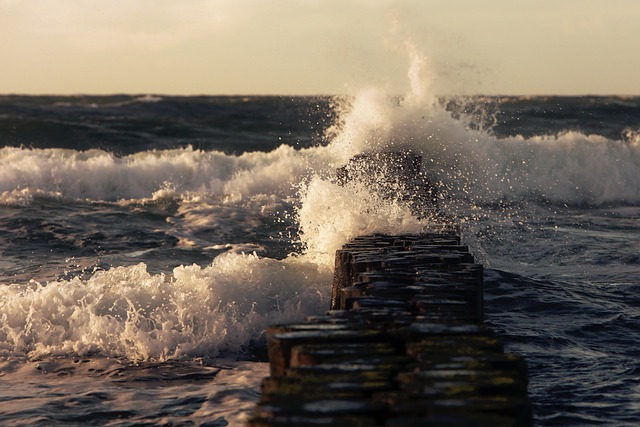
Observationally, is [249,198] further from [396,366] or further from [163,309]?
[396,366]

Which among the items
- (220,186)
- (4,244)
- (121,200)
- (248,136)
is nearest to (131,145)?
(248,136)

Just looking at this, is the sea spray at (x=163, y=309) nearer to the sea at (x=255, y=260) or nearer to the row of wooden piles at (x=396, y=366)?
the sea at (x=255, y=260)

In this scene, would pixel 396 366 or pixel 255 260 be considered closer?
pixel 396 366

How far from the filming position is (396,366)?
12.8ft

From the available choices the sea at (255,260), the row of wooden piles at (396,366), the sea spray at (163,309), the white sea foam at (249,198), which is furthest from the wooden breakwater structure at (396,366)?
the white sea foam at (249,198)

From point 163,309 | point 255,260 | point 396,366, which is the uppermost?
point 255,260

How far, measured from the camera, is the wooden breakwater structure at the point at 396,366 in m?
3.43

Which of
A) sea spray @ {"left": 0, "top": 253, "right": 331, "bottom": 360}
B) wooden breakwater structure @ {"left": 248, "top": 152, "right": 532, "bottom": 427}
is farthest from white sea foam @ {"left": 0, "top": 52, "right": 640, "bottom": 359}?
wooden breakwater structure @ {"left": 248, "top": 152, "right": 532, "bottom": 427}

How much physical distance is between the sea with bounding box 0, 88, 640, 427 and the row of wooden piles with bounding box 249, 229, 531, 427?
1322mm

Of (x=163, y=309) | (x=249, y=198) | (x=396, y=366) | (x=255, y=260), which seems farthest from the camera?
(x=249, y=198)

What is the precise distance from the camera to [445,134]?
65.7ft

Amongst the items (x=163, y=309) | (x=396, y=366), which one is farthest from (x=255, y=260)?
(x=396, y=366)

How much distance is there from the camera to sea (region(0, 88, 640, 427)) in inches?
263

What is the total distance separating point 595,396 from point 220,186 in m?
16.3
